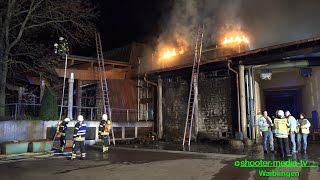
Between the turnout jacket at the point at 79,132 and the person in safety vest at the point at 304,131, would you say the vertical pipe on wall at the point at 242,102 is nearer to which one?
the person in safety vest at the point at 304,131

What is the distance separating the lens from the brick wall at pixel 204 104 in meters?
17.0

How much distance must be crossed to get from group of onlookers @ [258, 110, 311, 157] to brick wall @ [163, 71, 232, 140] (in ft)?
14.1

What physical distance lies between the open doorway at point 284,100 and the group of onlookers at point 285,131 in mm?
9508

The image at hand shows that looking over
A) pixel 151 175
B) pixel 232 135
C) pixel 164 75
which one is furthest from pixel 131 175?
pixel 164 75

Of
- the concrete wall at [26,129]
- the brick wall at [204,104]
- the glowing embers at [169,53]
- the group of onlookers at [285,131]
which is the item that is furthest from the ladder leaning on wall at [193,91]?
the concrete wall at [26,129]

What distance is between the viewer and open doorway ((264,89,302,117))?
2162cm

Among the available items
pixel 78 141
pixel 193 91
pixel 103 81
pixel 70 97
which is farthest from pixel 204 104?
pixel 78 141

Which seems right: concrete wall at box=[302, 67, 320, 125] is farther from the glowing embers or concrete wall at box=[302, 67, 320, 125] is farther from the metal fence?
the metal fence

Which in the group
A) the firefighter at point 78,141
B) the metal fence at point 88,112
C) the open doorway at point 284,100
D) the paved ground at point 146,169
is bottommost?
the paved ground at point 146,169

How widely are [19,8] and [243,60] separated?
12.2 m

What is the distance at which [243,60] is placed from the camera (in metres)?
16.0

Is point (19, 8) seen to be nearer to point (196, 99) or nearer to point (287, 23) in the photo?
point (196, 99)

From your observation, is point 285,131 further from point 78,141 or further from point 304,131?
point 78,141

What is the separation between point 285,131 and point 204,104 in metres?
7.30
